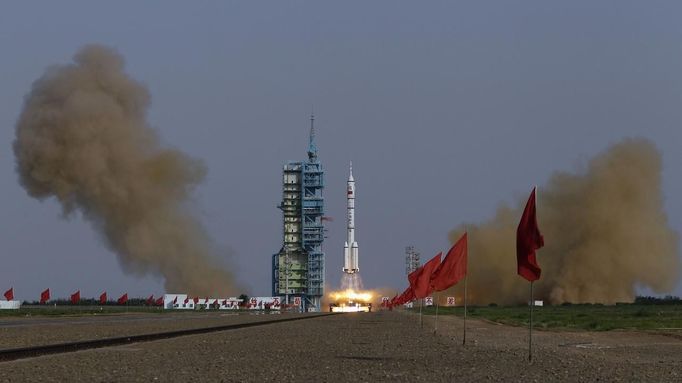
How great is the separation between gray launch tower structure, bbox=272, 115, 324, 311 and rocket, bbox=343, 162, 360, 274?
343cm

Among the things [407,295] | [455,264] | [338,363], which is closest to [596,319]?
[407,295]

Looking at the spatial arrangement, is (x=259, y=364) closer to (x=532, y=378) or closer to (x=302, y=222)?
(x=532, y=378)

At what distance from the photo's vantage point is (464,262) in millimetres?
31688

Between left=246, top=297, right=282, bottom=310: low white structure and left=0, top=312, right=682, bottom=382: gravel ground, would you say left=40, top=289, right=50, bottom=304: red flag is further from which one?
left=0, top=312, right=682, bottom=382: gravel ground

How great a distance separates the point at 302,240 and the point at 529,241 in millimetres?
109260

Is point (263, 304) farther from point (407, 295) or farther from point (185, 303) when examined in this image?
point (407, 295)

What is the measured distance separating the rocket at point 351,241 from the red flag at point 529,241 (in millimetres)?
109580

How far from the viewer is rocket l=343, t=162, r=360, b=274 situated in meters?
131

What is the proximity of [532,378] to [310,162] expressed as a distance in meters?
114

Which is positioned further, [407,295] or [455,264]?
[407,295]

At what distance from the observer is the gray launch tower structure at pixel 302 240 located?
129m

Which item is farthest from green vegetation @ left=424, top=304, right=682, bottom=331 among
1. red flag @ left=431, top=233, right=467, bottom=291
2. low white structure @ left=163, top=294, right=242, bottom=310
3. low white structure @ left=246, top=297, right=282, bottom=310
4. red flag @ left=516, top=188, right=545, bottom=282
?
low white structure @ left=246, top=297, right=282, bottom=310

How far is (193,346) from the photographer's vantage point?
28578 mm

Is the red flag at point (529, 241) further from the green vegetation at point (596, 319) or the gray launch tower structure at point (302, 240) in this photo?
the gray launch tower structure at point (302, 240)
